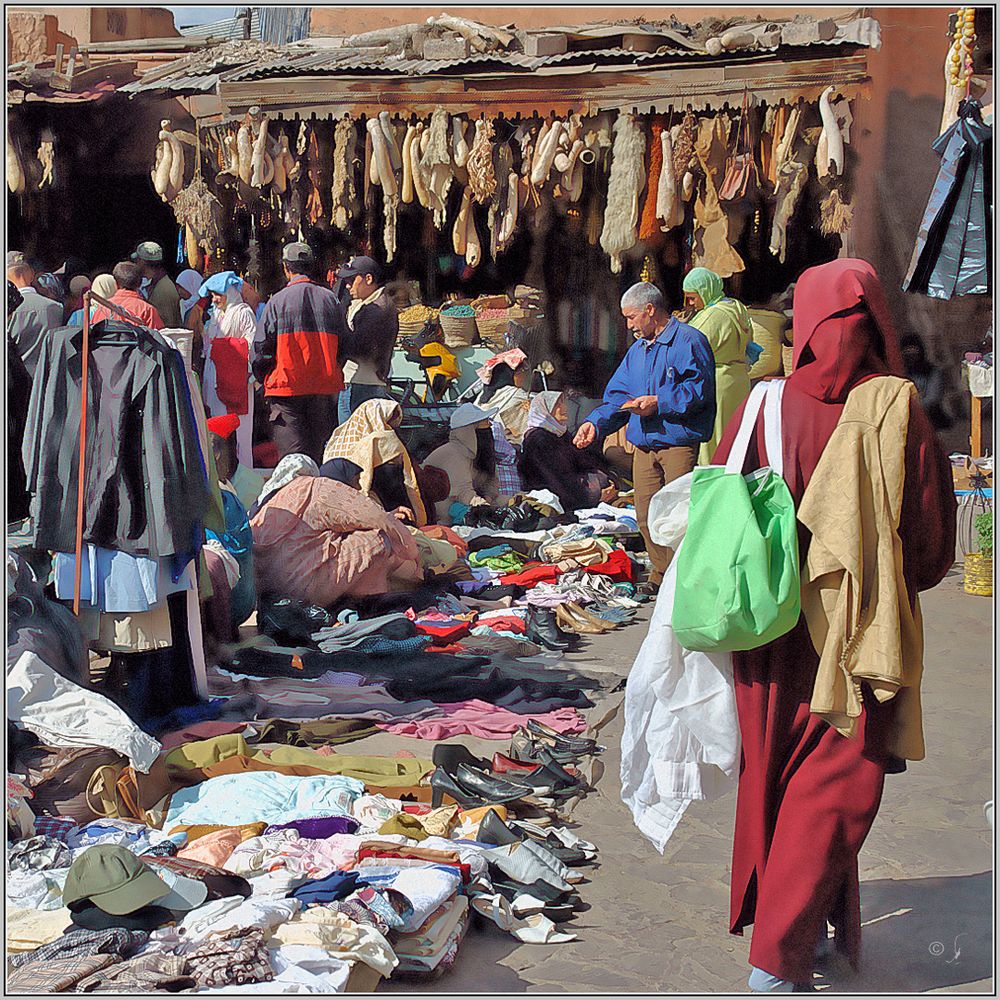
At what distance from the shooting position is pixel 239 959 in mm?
3104

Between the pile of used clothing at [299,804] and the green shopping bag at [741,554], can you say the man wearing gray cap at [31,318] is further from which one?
the green shopping bag at [741,554]

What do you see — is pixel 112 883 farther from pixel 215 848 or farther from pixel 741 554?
pixel 741 554

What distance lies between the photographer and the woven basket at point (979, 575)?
287 inches

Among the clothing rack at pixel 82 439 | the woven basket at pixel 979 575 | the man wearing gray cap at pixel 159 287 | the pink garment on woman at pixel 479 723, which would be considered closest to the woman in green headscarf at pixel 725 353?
the woven basket at pixel 979 575

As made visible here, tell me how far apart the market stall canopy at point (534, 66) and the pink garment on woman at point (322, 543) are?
459 centimetres

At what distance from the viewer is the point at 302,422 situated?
8938 millimetres

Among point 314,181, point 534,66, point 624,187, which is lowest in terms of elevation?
point 624,187

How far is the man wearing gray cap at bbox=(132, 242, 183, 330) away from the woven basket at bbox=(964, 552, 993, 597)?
6.03 meters

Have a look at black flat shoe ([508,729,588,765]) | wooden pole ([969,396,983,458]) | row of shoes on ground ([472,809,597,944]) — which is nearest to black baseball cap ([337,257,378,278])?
wooden pole ([969,396,983,458])

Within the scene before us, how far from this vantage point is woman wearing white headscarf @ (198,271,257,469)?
8.78m

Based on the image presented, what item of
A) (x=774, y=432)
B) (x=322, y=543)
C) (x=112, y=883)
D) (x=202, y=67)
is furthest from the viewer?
(x=202, y=67)

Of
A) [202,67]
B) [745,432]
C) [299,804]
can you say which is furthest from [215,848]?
[202,67]

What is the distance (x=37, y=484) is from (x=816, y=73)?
684 centimetres

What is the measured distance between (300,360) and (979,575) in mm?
4634
